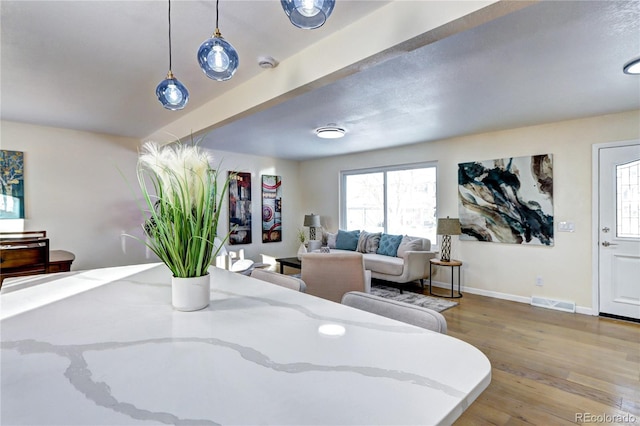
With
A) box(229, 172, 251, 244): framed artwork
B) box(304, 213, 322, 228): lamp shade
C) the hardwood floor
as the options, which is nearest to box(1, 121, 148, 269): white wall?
box(229, 172, 251, 244): framed artwork

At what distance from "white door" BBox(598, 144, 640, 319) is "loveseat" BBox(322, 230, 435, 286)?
205 cm

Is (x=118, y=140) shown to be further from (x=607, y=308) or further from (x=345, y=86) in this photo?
(x=607, y=308)

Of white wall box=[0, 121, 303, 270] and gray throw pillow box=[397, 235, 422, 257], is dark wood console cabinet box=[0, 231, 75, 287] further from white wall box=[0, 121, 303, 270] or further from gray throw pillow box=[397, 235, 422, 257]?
gray throw pillow box=[397, 235, 422, 257]

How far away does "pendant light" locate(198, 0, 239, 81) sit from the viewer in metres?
1.46

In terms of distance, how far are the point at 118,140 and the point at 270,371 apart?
549cm

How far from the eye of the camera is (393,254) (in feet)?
16.6

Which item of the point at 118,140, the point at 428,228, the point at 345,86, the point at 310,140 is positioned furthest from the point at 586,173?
the point at 118,140

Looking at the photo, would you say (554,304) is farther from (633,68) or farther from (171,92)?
(171,92)

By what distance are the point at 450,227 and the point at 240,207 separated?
3.99 metres

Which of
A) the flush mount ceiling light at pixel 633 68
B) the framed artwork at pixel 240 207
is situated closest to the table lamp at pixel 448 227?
the flush mount ceiling light at pixel 633 68

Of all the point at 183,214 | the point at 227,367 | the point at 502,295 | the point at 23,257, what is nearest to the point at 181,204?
the point at 183,214

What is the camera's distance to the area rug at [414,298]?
157 inches

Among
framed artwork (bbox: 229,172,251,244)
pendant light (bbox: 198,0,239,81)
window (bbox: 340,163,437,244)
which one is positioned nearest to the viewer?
pendant light (bbox: 198,0,239,81)

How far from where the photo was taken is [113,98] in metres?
3.23
